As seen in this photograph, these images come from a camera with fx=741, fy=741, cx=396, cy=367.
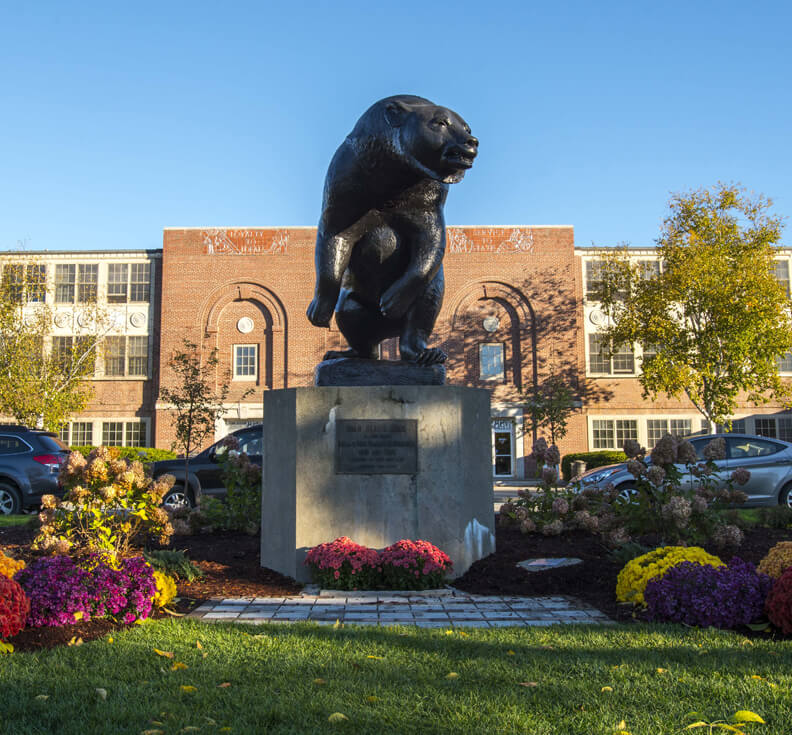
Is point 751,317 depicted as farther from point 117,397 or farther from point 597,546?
point 117,397

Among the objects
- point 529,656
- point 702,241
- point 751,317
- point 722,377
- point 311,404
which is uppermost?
point 702,241

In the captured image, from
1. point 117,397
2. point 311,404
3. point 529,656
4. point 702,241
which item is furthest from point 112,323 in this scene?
point 529,656

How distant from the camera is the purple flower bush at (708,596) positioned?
14.6 feet

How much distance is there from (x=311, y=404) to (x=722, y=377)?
73.0 ft

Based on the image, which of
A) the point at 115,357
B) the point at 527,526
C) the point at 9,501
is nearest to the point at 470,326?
the point at 115,357

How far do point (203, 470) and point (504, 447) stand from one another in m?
20.4

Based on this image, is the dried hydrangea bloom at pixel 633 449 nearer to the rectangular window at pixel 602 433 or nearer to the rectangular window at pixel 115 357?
the rectangular window at pixel 602 433

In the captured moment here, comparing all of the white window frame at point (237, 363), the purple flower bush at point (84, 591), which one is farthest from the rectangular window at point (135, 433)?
the purple flower bush at point (84, 591)

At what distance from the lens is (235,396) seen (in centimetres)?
3158

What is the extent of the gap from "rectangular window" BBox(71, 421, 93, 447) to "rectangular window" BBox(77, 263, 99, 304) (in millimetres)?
5660

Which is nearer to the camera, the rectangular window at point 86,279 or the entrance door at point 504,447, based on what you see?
the entrance door at point 504,447

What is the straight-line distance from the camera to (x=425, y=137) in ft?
19.1

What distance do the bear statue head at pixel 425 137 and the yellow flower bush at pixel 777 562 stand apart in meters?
3.65

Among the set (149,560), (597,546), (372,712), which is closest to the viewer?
(372,712)
